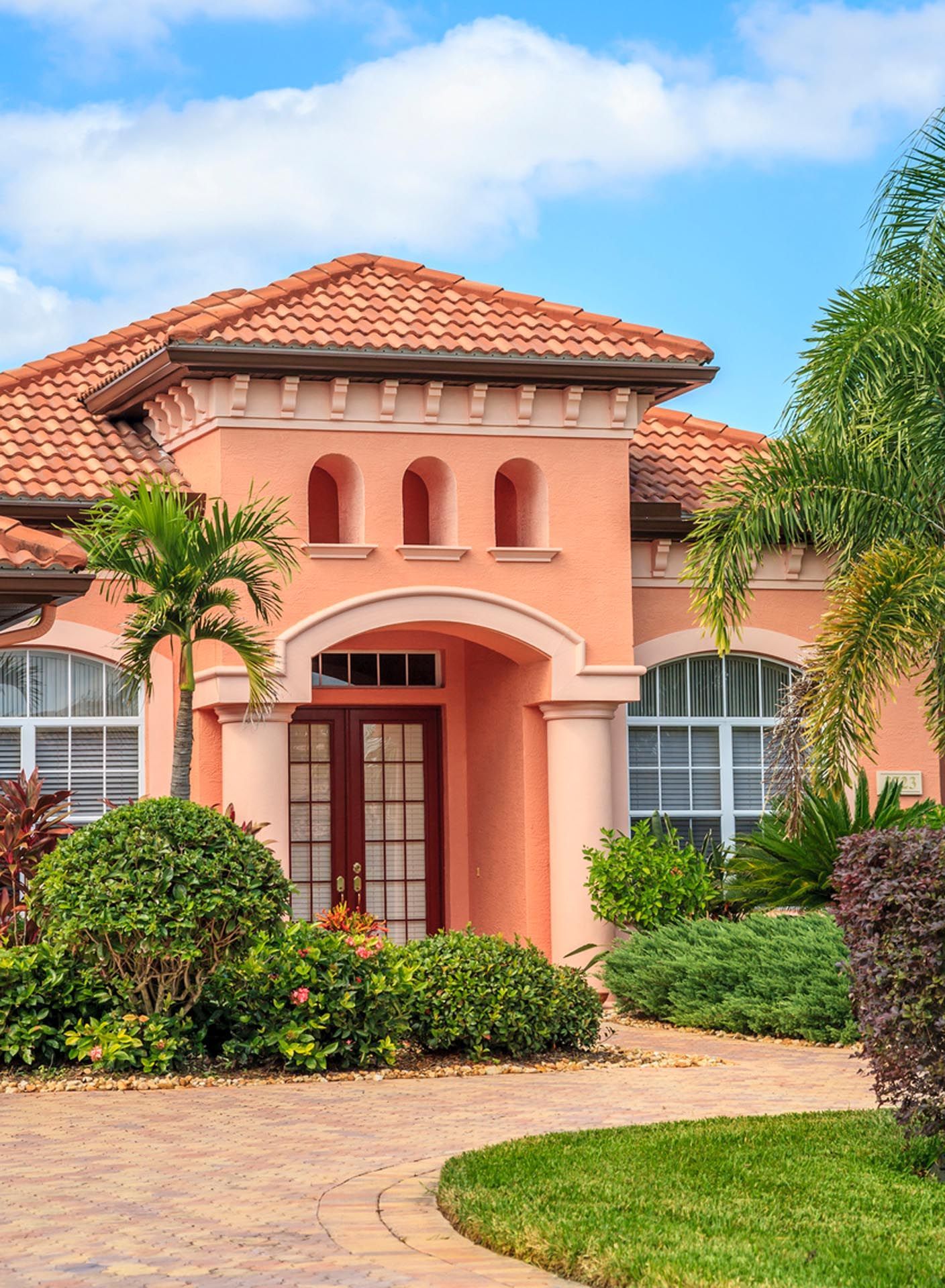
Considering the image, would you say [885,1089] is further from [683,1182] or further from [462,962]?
[462,962]

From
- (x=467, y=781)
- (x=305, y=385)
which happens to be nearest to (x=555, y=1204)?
(x=305, y=385)

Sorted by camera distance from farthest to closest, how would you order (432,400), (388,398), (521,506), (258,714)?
1. (521,506)
2. (432,400)
3. (388,398)
4. (258,714)

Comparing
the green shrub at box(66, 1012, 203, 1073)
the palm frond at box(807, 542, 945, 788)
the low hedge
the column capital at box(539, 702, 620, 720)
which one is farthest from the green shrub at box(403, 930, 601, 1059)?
the column capital at box(539, 702, 620, 720)

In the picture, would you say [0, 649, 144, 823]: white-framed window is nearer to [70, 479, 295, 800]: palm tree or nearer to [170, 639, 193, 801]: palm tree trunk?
[70, 479, 295, 800]: palm tree

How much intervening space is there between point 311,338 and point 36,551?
369cm

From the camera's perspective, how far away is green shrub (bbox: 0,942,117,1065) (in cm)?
1127

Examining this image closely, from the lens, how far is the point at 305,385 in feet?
52.7

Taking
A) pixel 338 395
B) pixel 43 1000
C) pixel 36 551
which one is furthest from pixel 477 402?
pixel 43 1000

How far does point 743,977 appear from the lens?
46.0 feet

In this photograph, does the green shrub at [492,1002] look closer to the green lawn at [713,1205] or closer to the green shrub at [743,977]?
the green shrub at [743,977]

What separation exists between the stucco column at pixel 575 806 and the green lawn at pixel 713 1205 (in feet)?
25.0

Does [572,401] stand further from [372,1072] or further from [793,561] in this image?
[372,1072]

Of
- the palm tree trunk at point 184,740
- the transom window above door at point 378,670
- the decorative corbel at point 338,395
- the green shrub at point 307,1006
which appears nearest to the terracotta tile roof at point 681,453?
the transom window above door at point 378,670

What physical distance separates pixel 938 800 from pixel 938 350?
5865mm
